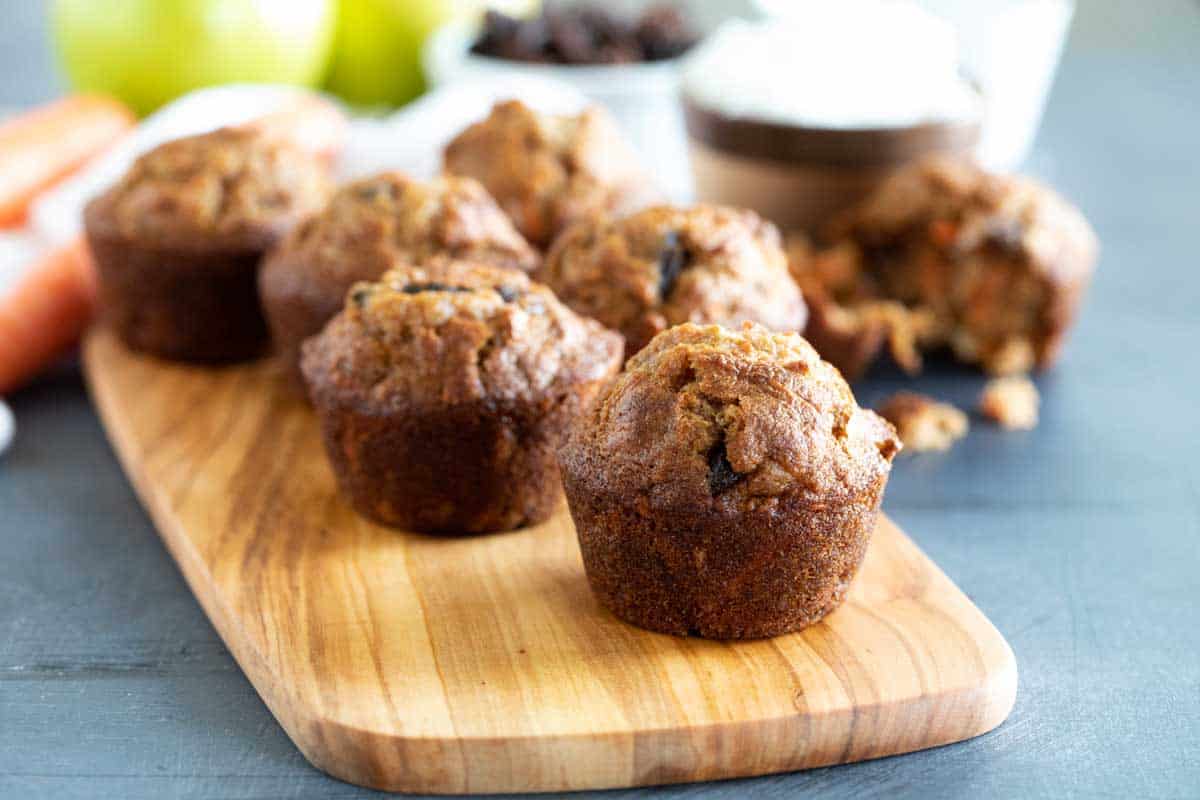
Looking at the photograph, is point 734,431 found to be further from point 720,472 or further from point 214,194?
point 214,194

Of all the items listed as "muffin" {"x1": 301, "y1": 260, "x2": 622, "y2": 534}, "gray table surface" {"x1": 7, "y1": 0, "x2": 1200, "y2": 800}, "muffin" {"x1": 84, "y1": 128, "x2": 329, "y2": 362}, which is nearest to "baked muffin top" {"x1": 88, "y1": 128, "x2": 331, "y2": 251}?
"muffin" {"x1": 84, "y1": 128, "x2": 329, "y2": 362}

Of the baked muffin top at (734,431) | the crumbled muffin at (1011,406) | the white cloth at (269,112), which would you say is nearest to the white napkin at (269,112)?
the white cloth at (269,112)

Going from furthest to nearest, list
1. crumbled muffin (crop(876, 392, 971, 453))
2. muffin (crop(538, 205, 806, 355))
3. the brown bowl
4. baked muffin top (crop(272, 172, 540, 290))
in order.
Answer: the brown bowl
crumbled muffin (crop(876, 392, 971, 453))
baked muffin top (crop(272, 172, 540, 290))
muffin (crop(538, 205, 806, 355))

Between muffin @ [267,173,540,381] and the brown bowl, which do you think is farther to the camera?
the brown bowl

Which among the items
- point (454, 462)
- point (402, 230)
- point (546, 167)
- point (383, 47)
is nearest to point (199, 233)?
point (402, 230)

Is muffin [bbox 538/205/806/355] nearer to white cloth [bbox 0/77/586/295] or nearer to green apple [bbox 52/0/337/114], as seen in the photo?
white cloth [bbox 0/77/586/295]
